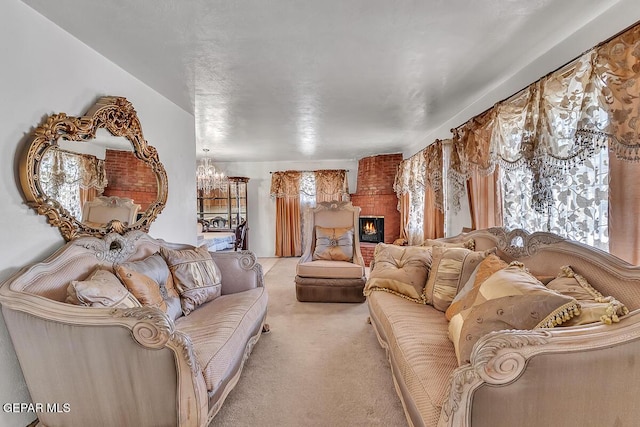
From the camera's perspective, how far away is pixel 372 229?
628cm

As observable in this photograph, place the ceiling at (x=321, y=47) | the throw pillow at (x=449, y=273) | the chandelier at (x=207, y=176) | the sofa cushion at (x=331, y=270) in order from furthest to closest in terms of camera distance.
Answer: the chandelier at (x=207, y=176) < the sofa cushion at (x=331, y=270) < the throw pillow at (x=449, y=273) < the ceiling at (x=321, y=47)

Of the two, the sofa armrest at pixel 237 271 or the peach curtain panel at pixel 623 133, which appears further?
the sofa armrest at pixel 237 271

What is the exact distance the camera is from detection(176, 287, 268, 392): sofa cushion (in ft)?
4.97

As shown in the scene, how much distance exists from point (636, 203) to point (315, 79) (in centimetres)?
219

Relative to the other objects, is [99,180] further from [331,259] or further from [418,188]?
[418,188]

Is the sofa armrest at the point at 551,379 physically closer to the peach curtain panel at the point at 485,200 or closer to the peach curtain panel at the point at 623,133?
the peach curtain panel at the point at 623,133

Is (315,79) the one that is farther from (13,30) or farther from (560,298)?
(560,298)

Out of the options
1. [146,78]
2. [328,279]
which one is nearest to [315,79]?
[146,78]

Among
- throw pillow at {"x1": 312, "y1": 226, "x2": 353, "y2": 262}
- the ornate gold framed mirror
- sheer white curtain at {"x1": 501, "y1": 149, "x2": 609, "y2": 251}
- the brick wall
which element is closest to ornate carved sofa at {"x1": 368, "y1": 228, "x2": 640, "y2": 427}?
sheer white curtain at {"x1": 501, "y1": 149, "x2": 609, "y2": 251}

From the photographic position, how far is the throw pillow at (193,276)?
2.24 metres

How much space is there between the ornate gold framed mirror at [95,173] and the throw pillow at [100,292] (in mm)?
411

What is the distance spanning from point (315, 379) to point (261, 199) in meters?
5.53

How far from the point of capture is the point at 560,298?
126 centimetres

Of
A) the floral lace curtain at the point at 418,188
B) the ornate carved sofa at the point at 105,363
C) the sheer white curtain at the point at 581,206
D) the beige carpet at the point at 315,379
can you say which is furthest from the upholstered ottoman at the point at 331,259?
the ornate carved sofa at the point at 105,363
